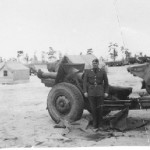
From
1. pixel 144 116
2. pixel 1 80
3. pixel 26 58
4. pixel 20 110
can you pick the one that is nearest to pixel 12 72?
pixel 1 80

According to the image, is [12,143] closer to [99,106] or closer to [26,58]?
[99,106]

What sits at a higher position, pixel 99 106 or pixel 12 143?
pixel 99 106

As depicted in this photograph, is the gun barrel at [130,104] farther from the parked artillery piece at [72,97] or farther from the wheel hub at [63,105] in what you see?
the wheel hub at [63,105]

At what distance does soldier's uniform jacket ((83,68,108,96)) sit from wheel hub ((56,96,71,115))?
0.65 metres

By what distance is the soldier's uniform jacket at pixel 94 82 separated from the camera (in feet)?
21.5

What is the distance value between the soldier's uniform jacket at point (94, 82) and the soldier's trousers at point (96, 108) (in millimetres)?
142

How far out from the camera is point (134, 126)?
6.54 metres

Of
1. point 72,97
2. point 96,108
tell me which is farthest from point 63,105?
point 96,108

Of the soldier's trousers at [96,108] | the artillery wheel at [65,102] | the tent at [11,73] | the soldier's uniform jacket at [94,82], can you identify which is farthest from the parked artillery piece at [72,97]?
the tent at [11,73]

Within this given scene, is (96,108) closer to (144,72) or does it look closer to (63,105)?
(63,105)

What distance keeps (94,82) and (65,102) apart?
0.91 m

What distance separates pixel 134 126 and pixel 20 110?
448cm

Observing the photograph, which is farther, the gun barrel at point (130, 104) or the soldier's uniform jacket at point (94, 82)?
the soldier's uniform jacket at point (94, 82)

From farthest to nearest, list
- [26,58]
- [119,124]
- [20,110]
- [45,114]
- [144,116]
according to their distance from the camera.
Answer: [26,58], [20,110], [45,114], [144,116], [119,124]
